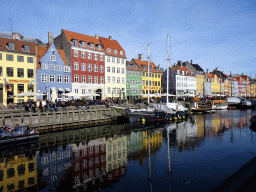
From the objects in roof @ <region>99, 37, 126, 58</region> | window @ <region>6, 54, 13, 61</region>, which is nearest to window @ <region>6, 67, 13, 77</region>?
window @ <region>6, 54, 13, 61</region>

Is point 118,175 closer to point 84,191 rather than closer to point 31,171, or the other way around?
point 84,191

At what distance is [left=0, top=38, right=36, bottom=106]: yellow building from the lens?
123 ft

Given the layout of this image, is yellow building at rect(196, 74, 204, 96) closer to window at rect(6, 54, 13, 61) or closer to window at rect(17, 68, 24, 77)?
window at rect(17, 68, 24, 77)

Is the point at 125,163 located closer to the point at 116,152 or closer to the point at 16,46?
the point at 116,152

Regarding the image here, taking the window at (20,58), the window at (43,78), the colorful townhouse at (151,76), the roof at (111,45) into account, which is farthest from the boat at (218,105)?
the window at (20,58)

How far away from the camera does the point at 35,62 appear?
41.6 m

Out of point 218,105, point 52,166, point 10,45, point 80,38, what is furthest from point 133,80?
point 52,166

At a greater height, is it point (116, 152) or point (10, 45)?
point (10, 45)

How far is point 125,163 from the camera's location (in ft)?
51.5

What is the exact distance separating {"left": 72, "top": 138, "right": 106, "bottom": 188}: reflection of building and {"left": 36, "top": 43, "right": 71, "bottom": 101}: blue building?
78.1ft

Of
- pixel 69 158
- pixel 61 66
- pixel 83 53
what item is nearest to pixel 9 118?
pixel 69 158

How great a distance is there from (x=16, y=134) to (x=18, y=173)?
7843 mm

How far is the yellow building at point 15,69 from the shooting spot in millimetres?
37344

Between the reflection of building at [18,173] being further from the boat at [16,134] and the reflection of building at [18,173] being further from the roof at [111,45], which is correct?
the roof at [111,45]
